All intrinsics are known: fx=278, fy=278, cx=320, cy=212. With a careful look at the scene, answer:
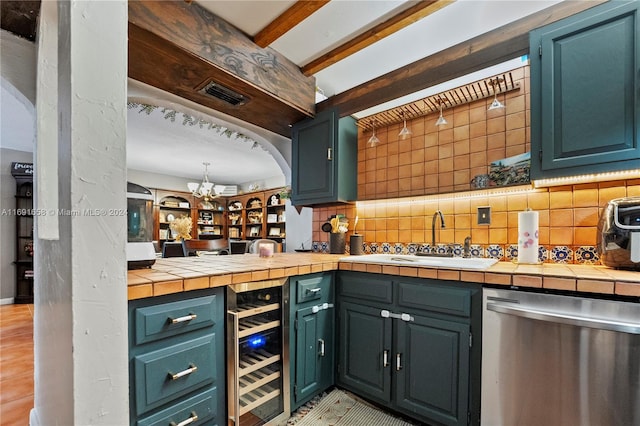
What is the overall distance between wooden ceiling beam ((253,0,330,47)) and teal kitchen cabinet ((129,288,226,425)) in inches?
53.8

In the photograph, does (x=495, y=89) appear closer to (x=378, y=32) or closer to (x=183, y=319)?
(x=378, y=32)

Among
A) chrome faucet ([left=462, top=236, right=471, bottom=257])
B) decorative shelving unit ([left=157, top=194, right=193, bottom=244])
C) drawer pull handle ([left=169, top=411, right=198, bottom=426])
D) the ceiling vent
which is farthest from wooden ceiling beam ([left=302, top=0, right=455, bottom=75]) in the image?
decorative shelving unit ([left=157, top=194, right=193, bottom=244])

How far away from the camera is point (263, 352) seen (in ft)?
4.87

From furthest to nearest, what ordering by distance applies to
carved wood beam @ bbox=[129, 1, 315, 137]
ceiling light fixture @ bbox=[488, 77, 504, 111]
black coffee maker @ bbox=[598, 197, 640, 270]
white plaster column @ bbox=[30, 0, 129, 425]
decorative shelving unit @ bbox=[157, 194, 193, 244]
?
decorative shelving unit @ bbox=[157, 194, 193, 244] < ceiling light fixture @ bbox=[488, 77, 504, 111] < carved wood beam @ bbox=[129, 1, 315, 137] < black coffee maker @ bbox=[598, 197, 640, 270] < white plaster column @ bbox=[30, 0, 129, 425]

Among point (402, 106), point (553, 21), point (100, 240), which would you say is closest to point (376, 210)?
point (402, 106)

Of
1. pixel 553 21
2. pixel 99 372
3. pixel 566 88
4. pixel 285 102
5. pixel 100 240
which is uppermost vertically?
pixel 553 21

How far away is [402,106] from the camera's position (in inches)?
77.8

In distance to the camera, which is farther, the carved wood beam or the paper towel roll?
the paper towel roll

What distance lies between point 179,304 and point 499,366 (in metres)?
1.37

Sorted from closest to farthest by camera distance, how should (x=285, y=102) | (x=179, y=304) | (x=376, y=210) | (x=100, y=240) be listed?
1. (x=100, y=240)
2. (x=179, y=304)
3. (x=285, y=102)
4. (x=376, y=210)

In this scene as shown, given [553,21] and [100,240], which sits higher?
[553,21]

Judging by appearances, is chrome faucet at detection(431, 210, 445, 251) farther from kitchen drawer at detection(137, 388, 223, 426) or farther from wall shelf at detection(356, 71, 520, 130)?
kitchen drawer at detection(137, 388, 223, 426)

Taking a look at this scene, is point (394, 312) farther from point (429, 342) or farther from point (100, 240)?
point (100, 240)

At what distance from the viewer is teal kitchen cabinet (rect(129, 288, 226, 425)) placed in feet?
3.11
